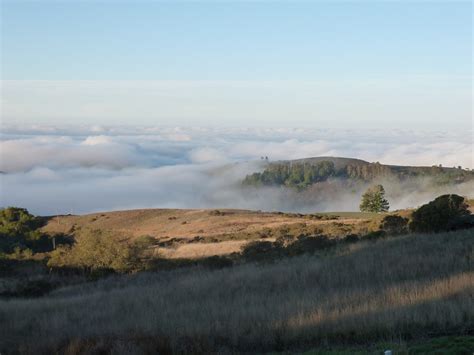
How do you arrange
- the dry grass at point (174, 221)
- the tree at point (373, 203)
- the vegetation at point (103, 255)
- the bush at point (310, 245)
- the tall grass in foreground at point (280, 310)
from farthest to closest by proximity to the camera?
1. the tree at point (373, 203)
2. the dry grass at point (174, 221)
3. the vegetation at point (103, 255)
4. the bush at point (310, 245)
5. the tall grass in foreground at point (280, 310)

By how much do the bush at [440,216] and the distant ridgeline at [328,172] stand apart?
144 metres

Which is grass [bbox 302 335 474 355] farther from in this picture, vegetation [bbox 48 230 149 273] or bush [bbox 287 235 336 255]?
vegetation [bbox 48 230 149 273]

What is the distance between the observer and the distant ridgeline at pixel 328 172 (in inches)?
6850

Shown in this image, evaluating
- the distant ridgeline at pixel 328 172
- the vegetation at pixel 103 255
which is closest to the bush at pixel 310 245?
the vegetation at pixel 103 255

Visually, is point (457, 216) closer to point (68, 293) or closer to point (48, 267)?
point (68, 293)

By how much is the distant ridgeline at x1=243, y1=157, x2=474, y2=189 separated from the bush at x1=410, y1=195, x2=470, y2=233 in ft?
471

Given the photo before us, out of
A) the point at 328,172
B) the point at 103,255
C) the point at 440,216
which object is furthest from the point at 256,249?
the point at 328,172

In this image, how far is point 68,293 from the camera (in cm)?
2388

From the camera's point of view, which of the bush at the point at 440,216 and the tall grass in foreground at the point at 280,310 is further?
the bush at the point at 440,216

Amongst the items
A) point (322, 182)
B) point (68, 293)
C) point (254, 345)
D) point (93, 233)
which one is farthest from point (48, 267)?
point (322, 182)

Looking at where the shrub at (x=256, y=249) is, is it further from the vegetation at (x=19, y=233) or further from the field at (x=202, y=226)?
the vegetation at (x=19, y=233)

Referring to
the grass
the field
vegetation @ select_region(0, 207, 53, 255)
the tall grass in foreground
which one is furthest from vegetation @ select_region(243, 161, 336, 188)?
the grass

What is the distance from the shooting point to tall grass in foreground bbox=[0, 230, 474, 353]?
880 cm

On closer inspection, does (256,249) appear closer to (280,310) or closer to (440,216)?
(440,216)
